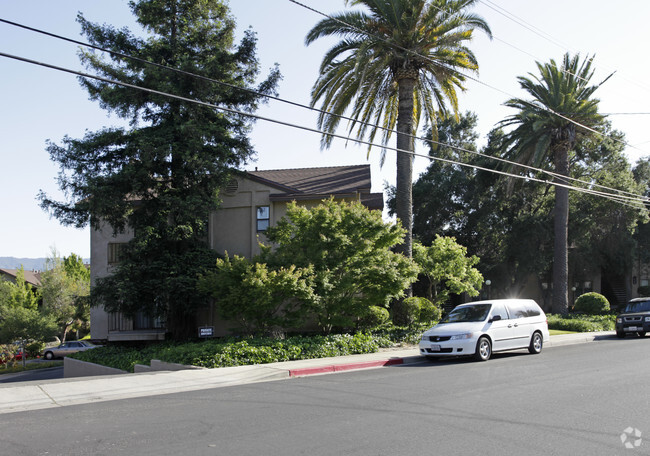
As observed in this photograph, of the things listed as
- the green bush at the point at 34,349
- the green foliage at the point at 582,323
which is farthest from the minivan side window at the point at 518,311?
the green bush at the point at 34,349

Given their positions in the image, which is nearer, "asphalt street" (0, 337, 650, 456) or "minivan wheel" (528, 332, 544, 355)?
"asphalt street" (0, 337, 650, 456)

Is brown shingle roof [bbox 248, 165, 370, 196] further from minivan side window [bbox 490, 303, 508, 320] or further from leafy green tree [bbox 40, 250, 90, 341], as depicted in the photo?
leafy green tree [bbox 40, 250, 90, 341]

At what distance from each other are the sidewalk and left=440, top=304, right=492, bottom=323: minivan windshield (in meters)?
1.55

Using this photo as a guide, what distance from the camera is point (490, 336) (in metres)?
14.6

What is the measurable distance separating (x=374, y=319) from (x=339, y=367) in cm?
631

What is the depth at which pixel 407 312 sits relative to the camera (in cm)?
2050

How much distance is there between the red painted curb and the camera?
42.9ft

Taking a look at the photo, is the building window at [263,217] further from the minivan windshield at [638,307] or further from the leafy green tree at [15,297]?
the leafy green tree at [15,297]

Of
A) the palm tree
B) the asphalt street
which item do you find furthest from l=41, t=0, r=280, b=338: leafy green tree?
the palm tree

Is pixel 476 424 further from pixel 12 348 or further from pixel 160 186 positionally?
pixel 12 348

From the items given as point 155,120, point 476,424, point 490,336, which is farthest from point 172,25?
point 476,424

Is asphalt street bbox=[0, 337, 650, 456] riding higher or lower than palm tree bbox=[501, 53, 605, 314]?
lower

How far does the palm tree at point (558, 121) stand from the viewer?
28.2m

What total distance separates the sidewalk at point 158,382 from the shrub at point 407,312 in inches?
173
